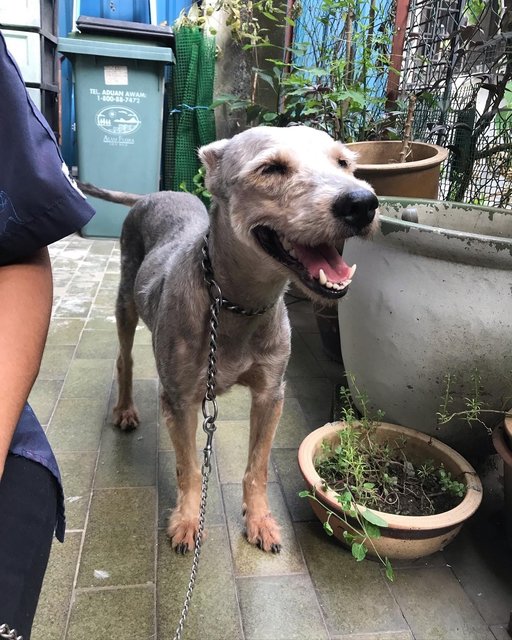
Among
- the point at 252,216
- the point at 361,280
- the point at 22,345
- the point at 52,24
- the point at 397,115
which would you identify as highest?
the point at 52,24

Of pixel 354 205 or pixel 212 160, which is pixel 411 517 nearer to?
pixel 354 205

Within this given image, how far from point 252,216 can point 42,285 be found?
2.62ft

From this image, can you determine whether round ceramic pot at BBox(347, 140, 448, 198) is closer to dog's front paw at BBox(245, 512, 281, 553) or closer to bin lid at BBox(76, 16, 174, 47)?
dog's front paw at BBox(245, 512, 281, 553)

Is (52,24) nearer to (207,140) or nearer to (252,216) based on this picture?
(207,140)

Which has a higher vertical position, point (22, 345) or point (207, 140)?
point (207, 140)

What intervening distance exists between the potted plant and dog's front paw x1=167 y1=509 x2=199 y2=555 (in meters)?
0.51

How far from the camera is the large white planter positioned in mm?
2094

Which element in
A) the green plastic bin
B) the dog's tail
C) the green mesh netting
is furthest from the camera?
the green mesh netting

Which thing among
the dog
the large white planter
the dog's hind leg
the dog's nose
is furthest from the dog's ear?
the dog's hind leg

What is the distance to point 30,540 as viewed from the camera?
99 centimetres

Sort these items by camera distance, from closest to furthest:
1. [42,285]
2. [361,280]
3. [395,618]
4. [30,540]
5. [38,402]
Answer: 1. [30,540]
2. [42,285]
3. [395,618]
4. [361,280]
5. [38,402]

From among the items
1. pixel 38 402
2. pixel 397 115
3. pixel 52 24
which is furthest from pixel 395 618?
pixel 52 24

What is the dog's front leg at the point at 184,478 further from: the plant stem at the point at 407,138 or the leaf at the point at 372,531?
the plant stem at the point at 407,138

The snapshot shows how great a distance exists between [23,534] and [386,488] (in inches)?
60.9
